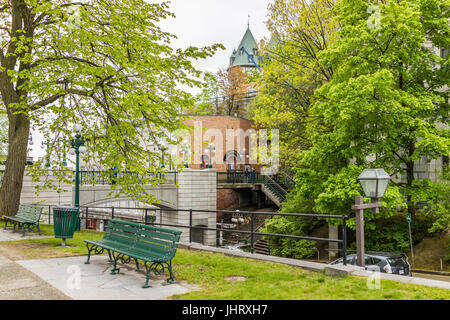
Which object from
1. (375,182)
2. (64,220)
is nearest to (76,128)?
(64,220)

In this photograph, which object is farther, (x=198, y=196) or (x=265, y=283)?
(x=198, y=196)

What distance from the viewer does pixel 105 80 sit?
1258 cm

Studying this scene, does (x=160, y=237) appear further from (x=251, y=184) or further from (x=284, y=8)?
(x=251, y=184)

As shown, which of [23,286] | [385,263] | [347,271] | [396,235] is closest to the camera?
[23,286]

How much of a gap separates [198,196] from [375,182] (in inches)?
940

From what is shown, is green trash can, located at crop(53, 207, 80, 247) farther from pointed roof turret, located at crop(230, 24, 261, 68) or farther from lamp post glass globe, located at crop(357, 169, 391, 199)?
pointed roof turret, located at crop(230, 24, 261, 68)

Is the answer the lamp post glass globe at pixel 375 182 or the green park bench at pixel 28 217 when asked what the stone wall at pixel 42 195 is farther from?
the lamp post glass globe at pixel 375 182

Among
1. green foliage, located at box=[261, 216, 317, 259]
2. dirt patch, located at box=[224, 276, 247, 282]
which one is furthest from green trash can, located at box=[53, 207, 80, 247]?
green foliage, located at box=[261, 216, 317, 259]

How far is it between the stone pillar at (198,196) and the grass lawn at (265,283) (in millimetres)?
20724

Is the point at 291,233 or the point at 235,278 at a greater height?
the point at 235,278

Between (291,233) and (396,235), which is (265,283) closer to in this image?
(396,235)

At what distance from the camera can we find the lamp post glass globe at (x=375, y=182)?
308 inches
